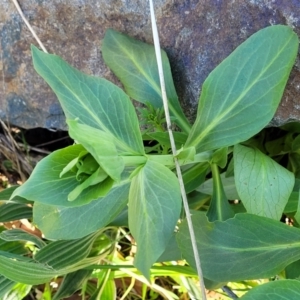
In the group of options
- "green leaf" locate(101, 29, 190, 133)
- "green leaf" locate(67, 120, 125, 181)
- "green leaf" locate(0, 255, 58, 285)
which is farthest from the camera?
"green leaf" locate(101, 29, 190, 133)

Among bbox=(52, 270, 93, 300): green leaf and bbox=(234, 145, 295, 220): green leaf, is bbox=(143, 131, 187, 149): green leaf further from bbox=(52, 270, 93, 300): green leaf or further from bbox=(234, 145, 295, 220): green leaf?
bbox=(52, 270, 93, 300): green leaf

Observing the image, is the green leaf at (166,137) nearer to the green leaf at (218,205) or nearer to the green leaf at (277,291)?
the green leaf at (218,205)

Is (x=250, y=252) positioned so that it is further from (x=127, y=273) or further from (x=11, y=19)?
(x=11, y=19)

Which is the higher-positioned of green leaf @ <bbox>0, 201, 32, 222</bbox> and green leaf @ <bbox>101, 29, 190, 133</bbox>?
green leaf @ <bbox>101, 29, 190, 133</bbox>

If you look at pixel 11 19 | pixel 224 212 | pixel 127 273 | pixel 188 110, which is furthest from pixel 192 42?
pixel 127 273

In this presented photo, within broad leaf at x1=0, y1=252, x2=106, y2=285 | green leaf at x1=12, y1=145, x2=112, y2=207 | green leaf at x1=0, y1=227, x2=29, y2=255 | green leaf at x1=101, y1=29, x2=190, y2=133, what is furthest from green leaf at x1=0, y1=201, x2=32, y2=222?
green leaf at x1=12, y1=145, x2=112, y2=207

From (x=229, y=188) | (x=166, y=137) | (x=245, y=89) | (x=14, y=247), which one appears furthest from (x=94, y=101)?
(x=14, y=247)

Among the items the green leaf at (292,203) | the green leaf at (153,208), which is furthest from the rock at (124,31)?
the green leaf at (153,208)
